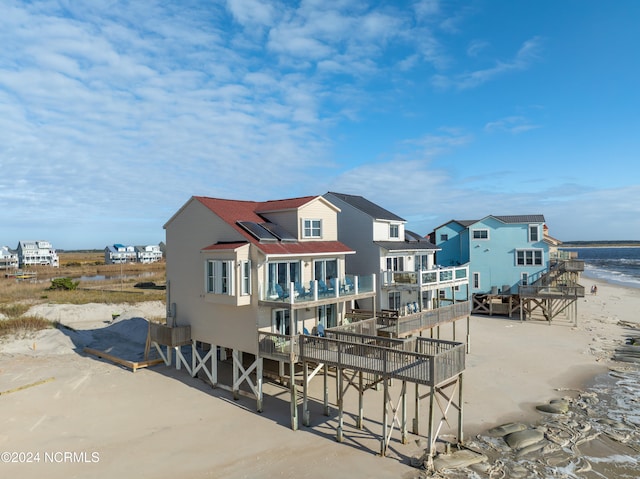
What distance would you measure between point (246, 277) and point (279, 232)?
331 centimetres

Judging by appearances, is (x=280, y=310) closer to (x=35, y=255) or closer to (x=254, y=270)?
(x=254, y=270)

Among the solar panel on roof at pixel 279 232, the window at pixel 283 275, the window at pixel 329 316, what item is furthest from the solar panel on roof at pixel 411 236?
the window at pixel 283 275

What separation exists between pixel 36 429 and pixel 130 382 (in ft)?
17.9

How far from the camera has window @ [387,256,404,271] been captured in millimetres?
26359

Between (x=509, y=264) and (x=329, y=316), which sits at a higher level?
(x=509, y=264)

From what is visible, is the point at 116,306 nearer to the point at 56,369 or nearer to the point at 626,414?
the point at 56,369

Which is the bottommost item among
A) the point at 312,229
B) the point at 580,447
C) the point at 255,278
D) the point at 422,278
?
the point at 580,447

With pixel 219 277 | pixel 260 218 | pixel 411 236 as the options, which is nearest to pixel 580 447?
pixel 219 277

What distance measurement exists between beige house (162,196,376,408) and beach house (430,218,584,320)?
21043mm

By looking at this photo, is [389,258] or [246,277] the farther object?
[389,258]

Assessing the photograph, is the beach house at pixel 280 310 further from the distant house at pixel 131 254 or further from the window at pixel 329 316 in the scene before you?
the distant house at pixel 131 254

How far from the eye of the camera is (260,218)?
21.9 meters

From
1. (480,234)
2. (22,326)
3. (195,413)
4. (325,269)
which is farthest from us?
(480,234)

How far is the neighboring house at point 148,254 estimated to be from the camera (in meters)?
138
